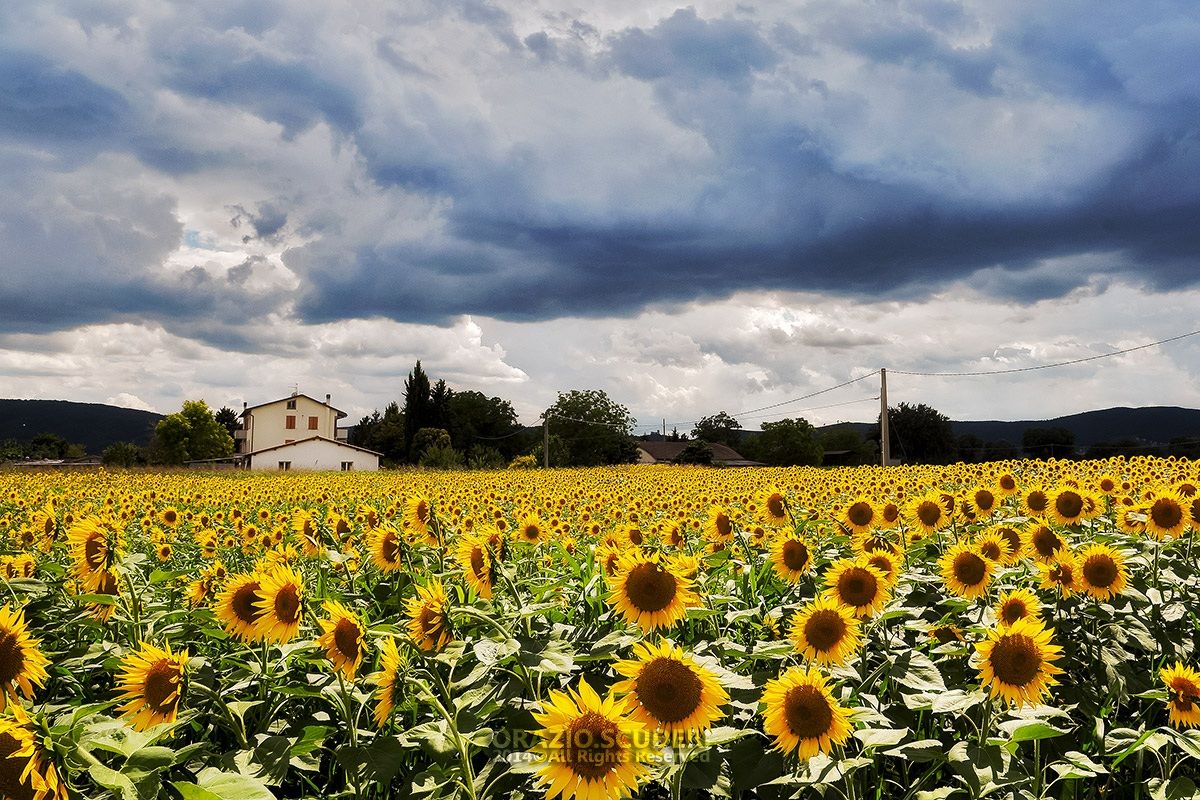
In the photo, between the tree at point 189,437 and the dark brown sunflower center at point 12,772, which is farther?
the tree at point 189,437

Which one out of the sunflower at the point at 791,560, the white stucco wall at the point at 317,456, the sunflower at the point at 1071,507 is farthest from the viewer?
the white stucco wall at the point at 317,456

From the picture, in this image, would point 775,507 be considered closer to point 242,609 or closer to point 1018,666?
point 1018,666

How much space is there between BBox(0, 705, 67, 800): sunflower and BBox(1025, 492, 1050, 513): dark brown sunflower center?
529 centimetres

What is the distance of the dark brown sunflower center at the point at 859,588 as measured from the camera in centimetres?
323

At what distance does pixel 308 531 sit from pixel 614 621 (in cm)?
254

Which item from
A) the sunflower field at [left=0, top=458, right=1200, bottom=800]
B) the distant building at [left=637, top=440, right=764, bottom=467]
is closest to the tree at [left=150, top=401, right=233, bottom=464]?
the distant building at [left=637, top=440, right=764, bottom=467]

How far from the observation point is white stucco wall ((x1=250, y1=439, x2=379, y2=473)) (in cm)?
7931

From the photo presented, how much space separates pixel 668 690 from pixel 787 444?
107993 mm

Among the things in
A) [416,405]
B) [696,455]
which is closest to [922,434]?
[696,455]

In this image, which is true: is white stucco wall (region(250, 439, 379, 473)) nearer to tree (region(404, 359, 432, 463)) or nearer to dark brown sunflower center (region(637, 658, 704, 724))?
tree (region(404, 359, 432, 463))

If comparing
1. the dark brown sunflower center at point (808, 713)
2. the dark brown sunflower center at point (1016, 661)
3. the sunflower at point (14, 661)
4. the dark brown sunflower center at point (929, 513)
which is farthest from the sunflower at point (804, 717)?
the dark brown sunflower center at point (929, 513)

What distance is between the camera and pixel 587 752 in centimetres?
202

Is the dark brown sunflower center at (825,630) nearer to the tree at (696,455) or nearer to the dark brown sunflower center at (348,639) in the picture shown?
the dark brown sunflower center at (348,639)

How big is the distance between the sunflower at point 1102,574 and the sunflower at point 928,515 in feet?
3.68
